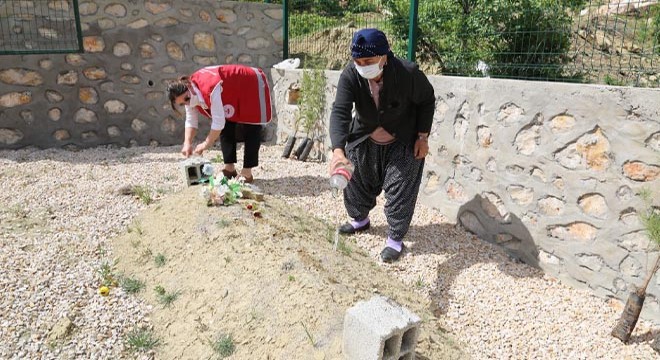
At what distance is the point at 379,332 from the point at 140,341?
130 centimetres

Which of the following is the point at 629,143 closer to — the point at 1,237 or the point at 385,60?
the point at 385,60

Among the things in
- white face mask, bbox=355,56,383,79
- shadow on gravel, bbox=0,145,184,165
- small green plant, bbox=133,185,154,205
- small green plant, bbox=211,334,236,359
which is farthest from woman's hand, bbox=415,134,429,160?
shadow on gravel, bbox=0,145,184,165

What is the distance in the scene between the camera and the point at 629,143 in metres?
2.70

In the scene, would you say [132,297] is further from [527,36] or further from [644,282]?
[527,36]

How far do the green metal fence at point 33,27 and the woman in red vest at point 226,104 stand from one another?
89.7 inches

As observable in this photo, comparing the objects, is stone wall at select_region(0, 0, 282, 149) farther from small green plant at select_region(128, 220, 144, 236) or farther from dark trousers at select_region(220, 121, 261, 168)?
small green plant at select_region(128, 220, 144, 236)

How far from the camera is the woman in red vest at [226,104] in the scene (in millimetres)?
3945

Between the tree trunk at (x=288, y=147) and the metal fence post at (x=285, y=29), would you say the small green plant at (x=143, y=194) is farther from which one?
the metal fence post at (x=285, y=29)

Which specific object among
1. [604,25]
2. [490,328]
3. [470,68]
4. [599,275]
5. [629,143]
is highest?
[604,25]

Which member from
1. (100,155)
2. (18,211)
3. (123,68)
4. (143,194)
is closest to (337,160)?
(143,194)

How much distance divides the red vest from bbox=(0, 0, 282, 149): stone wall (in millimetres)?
1895

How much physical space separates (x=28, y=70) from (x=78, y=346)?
399 centimetres

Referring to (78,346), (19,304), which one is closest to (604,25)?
(78,346)

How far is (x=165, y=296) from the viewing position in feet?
8.95
